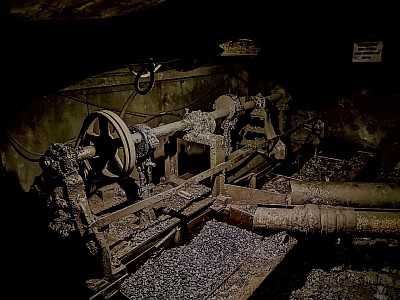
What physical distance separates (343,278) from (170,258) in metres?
2.04

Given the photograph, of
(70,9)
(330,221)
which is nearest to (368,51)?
(330,221)

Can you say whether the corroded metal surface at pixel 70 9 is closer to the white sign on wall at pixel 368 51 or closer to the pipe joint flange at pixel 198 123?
the pipe joint flange at pixel 198 123

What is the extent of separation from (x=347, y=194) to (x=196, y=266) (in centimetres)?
181

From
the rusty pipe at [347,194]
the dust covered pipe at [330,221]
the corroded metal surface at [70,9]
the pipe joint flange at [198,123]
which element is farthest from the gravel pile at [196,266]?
the corroded metal surface at [70,9]

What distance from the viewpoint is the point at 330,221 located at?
299cm

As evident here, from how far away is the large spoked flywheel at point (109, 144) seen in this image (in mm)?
3041

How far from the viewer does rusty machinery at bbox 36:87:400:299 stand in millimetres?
2852

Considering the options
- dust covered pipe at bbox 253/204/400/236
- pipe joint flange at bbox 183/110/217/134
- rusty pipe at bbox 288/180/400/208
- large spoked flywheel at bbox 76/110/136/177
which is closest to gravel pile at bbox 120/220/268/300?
dust covered pipe at bbox 253/204/400/236

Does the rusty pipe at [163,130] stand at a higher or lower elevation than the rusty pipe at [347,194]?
higher

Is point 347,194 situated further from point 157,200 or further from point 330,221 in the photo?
point 157,200

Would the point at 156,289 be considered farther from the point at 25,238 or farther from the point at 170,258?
the point at 25,238

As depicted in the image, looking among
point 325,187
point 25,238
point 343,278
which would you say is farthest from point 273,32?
point 25,238

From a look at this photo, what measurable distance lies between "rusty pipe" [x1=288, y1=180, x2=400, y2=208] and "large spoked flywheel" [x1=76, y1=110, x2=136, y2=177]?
1.84m

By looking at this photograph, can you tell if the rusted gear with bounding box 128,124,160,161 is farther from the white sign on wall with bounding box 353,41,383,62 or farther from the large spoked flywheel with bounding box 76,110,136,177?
the white sign on wall with bounding box 353,41,383,62
